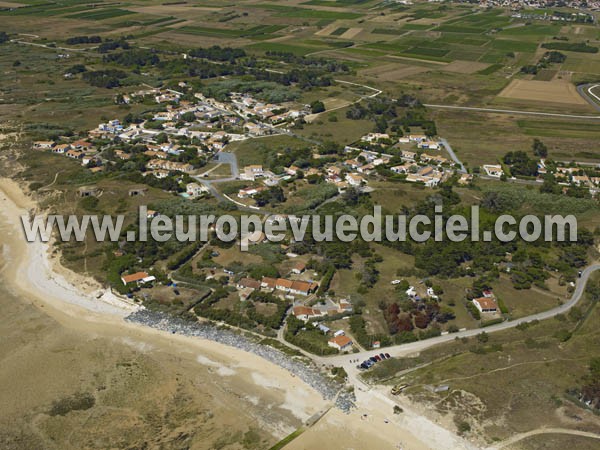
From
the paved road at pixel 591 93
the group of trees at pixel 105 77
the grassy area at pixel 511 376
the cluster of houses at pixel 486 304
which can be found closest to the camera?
the grassy area at pixel 511 376

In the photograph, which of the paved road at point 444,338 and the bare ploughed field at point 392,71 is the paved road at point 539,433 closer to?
the paved road at point 444,338

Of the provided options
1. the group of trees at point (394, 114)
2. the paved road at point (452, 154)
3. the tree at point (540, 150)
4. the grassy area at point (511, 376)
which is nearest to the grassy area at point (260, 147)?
the group of trees at point (394, 114)

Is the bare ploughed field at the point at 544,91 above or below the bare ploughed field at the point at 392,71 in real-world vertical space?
below

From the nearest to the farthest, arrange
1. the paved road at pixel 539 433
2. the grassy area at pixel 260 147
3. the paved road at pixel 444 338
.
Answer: the paved road at pixel 539 433 → the paved road at pixel 444 338 → the grassy area at pixel 260 147

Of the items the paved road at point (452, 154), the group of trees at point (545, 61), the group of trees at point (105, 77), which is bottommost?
the paved road at point (452, 154)

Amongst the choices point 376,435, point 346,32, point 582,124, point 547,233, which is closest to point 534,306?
point 547,233

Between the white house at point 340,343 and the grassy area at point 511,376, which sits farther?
the white house at point 340,343

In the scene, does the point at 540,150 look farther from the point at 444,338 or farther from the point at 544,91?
the point at 444,338
